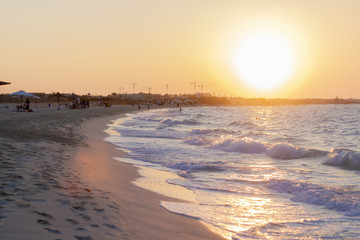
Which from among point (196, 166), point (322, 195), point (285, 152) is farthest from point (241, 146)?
point (322, 195)

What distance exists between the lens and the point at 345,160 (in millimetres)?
12953

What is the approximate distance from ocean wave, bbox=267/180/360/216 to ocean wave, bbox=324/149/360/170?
4788 millimetres

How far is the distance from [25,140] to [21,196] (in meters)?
7.38

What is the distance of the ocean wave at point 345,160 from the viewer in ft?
40.8

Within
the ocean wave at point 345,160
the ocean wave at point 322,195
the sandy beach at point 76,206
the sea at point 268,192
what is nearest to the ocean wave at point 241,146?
the sea at point 268,192

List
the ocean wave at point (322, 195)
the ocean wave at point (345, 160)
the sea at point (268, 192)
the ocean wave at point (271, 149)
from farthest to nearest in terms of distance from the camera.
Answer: the ocean wave at point (271, 149) < the ocean wave at point (345, 160) < the ocean wave at point (322, 195) < the sea at point (268, 192)

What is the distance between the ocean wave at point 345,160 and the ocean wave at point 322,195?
4.79m

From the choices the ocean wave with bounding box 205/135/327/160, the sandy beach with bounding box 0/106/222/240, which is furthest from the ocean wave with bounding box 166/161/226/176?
the ocean wave with bounding box 205/135/327/160

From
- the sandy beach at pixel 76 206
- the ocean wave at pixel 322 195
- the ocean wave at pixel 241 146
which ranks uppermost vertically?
the sandy beach at pixel 76 206

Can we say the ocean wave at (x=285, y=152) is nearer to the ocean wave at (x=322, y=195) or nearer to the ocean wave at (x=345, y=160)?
the ocean wave at (x=345, y=160)

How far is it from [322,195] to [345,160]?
246 inches

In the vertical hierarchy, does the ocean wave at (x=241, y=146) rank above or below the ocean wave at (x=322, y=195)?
below

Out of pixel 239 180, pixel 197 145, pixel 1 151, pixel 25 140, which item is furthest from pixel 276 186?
pixel 197 145

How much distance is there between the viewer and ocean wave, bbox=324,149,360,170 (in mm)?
12427
